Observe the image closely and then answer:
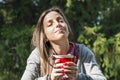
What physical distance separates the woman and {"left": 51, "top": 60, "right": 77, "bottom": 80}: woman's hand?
0.28 meters

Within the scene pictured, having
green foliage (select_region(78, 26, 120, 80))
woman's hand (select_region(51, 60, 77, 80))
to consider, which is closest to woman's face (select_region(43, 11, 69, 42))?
woman's hand (select_region(51, 60, 77, 80))

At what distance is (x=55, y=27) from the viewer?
2.26m

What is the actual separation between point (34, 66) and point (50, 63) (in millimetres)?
97

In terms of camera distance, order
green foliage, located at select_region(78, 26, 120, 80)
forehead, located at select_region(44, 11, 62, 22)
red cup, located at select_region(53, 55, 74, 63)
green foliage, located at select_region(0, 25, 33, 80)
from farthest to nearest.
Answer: green foliage, located at select_region(78, 26, 120, 80)
green foliage, located at select_region(0, 25, 33, 80)
forehead, located at select_region(44, 11, 62, 22)
red cup, located at select_region(53, 55, 74, 63)

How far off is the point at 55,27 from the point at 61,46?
0.38 ft

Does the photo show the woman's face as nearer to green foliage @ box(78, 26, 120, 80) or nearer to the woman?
the woman

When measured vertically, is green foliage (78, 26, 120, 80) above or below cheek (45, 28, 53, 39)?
below

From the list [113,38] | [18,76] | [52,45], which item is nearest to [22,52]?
[18,76]

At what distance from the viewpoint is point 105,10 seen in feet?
26.0

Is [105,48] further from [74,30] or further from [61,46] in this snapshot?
[61,46]

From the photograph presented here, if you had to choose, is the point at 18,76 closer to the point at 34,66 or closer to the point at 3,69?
the point at 3,69

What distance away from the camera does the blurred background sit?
7156 mm

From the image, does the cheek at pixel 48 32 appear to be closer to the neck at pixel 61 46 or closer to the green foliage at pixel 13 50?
the neck at pixel 61 46

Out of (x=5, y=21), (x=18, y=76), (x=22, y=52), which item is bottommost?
(x=18, y=76)
